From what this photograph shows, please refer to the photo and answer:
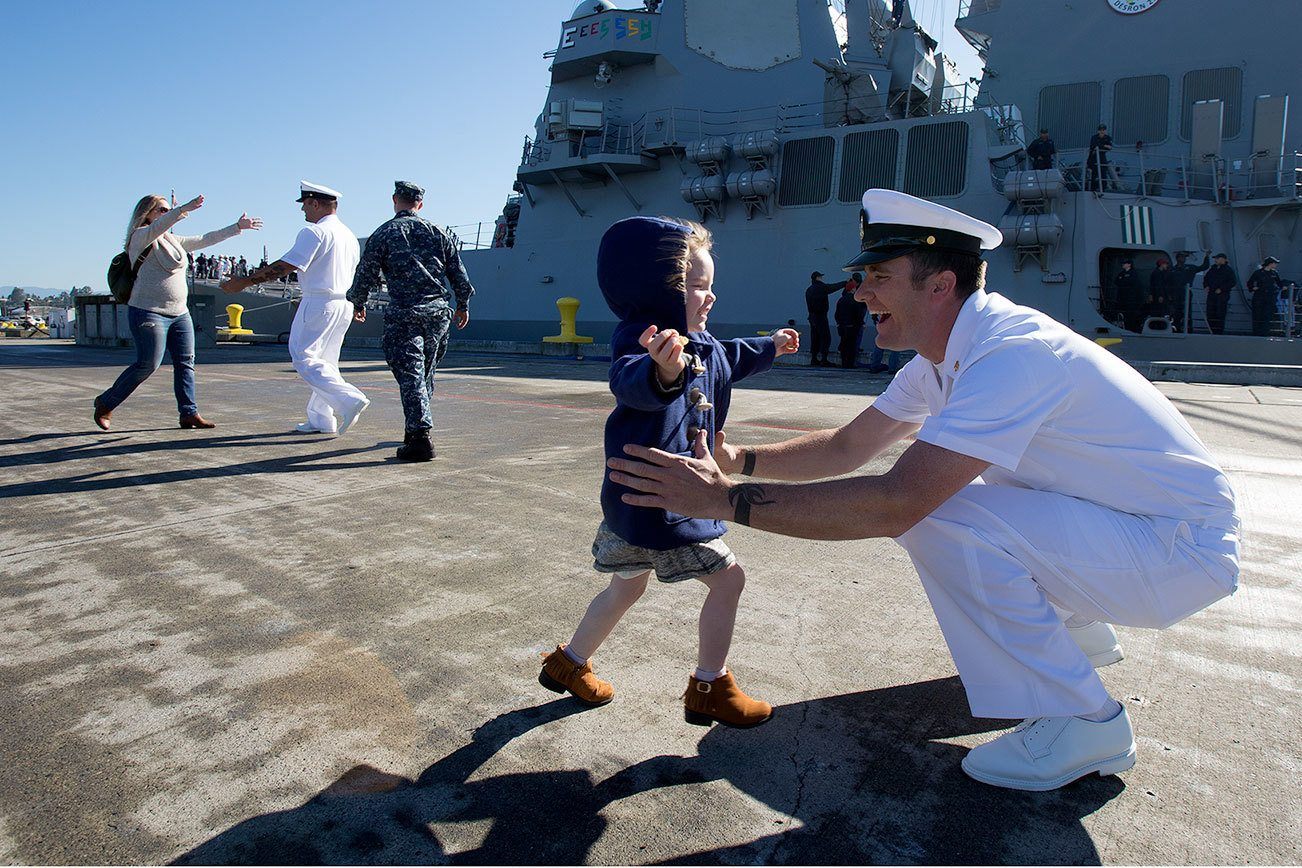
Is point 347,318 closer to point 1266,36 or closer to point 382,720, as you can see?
point 382,720

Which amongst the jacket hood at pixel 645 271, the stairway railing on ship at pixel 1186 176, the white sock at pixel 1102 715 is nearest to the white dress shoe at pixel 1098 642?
the white sock at pixel 1102 715

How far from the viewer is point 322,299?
578 centimetres

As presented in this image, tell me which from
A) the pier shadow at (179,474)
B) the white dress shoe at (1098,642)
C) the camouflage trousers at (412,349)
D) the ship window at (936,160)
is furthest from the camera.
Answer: the ship window at (936,160)

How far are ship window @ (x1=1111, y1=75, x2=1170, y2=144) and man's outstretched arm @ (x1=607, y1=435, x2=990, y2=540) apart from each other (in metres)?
16.8

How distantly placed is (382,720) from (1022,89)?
18.0 meters

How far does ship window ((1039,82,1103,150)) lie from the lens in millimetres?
15547

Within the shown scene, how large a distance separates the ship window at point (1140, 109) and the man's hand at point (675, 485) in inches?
669

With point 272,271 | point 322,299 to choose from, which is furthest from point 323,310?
point 272,271

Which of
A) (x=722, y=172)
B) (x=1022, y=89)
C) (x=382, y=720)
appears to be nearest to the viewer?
(x=382, y=720)

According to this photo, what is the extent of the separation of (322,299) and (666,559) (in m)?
4.70

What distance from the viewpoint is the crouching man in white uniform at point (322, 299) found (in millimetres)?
5516

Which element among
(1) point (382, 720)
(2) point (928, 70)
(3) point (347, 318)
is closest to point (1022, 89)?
(2) point (928, 70)

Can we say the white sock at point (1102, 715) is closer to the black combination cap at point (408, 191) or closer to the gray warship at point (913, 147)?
the black combination cap at point (408, 191)

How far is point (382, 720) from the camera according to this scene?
73.0 inches
